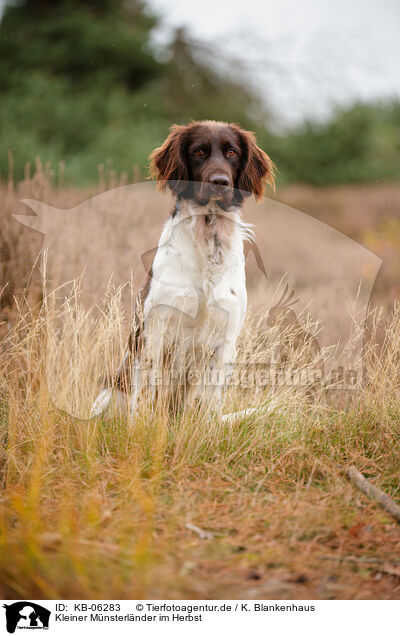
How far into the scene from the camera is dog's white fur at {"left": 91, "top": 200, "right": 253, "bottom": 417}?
8.37ft

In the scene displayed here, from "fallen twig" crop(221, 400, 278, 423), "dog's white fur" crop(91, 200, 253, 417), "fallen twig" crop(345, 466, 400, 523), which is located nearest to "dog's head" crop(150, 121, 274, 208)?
"dog's white fur" crop(91, 200, 253, 417)

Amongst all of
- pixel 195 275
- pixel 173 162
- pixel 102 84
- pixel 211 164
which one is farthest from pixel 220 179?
pixel 102 84

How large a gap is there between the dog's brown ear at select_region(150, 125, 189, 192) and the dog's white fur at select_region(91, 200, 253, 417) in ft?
0.45

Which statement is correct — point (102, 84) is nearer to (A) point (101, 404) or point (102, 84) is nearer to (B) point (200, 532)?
(A) point (101, 404)

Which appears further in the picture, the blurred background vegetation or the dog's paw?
the blurred background vegetation

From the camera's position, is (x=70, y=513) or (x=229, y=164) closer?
(x=70, y=513)

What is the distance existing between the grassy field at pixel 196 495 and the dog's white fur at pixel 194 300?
0.14m

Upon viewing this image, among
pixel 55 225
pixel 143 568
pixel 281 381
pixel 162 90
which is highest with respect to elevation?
pixel 162 90

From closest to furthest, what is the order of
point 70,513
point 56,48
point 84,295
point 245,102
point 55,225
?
point 70,513
point 84,295
point 55,225
point 245,102
point 56,48

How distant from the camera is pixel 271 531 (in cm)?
176

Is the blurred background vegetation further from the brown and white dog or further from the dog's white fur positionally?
the dog's white fur

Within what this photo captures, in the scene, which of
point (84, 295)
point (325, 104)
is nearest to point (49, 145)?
point (325, 104)
